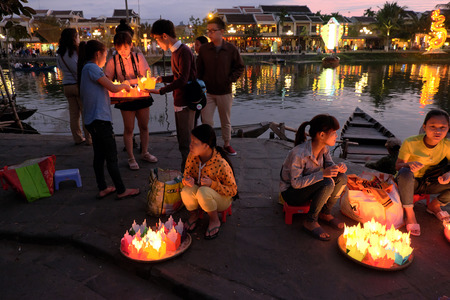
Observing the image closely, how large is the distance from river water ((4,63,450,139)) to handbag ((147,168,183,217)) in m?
7.94

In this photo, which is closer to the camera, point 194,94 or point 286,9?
point 194,94

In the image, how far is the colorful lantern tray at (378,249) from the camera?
273 centimetres

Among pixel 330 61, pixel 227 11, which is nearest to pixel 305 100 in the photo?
pixel 330 61

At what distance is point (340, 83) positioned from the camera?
35.6m

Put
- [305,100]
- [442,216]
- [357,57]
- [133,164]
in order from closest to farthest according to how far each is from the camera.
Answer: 1. [442,216]
2. [133,164]
3. [305,100]
4. [357,57]

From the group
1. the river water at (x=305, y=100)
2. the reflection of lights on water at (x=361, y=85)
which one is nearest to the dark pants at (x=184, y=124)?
the river water at (x=305, y=100)

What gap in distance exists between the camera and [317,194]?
10.9 feet

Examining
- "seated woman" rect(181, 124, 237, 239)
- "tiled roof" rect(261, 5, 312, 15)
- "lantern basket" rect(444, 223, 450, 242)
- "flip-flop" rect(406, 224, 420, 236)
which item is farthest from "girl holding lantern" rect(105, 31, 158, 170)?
"tiled roof" rect(261, 5, 312, 15)

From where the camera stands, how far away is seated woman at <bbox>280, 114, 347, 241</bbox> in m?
3.16

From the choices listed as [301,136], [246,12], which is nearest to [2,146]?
[301,136]

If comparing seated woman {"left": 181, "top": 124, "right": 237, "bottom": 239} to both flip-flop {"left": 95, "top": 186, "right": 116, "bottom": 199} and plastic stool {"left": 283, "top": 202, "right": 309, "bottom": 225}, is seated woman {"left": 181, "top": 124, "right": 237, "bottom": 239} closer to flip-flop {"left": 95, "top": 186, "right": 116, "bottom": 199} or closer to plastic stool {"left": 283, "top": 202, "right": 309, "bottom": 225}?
plastic stool {"left": 283, "top": 202, "right": 309, "bottom": 225}

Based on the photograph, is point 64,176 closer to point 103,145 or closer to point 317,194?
point 103,145

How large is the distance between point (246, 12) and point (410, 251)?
7580 cm

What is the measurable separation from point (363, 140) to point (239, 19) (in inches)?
2398
